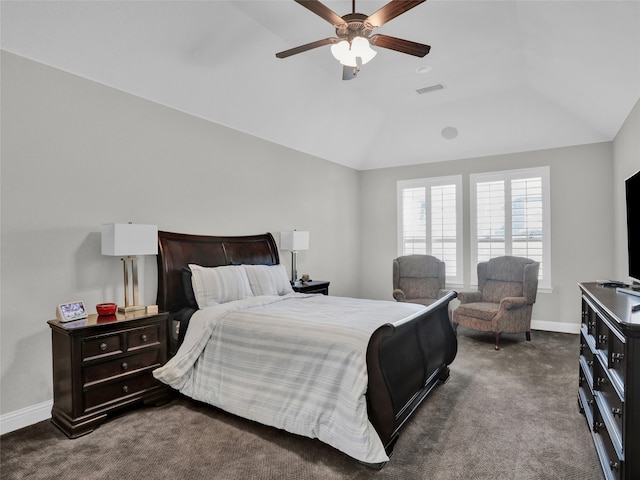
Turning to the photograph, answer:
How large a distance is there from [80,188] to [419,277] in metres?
4.69

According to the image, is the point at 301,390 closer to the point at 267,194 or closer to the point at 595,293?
the point at 595,293

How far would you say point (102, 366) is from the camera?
112 inches

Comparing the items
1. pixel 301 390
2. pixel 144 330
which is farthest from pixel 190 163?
pixel 301 390

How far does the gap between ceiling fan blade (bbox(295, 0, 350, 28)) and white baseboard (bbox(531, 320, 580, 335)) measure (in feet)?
17.3

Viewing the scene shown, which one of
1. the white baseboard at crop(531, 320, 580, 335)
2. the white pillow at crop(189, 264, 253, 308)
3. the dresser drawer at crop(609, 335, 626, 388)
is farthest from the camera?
the white baseboard at crop(531, 320, 580, 335)

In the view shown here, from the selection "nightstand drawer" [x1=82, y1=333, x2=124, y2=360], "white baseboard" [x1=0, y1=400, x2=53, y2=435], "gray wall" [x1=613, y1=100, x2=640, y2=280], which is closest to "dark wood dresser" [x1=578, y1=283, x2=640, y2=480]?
"gray wall" [x1=613, y1=100, x2=640, y2=280]

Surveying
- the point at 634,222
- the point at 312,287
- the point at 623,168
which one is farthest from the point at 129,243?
the point at 623,168

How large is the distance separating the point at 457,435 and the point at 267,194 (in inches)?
143

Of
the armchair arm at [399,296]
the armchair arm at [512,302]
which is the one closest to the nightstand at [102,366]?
the armchair arm at [399,296]

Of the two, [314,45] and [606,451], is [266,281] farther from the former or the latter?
[606,451]

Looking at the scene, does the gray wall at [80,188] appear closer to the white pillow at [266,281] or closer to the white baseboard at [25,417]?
the white baseboard at [25,417]

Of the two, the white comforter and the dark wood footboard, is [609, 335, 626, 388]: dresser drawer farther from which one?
the white comforter

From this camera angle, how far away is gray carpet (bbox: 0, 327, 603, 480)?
7.39ft

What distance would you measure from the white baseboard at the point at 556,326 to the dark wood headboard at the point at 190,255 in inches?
164
